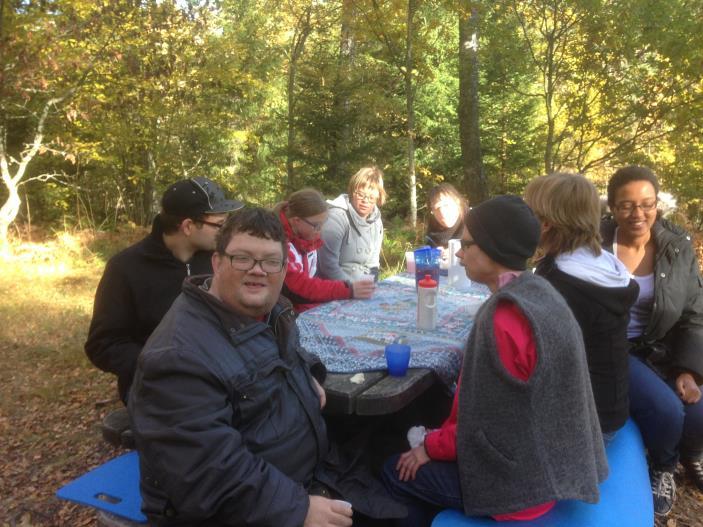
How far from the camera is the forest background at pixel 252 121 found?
4828mm

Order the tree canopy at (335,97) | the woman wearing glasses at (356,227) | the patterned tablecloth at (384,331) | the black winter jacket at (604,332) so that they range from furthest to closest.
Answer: the tree canopy at (335,97) < the woman wearing glasses at (356,227) < the patterned tablecloth at (384,331) < the black winter jacket at (604,332)

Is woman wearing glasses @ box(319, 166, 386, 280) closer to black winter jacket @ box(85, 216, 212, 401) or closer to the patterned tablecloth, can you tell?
the patterned tablecloth

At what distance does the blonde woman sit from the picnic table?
528 mm

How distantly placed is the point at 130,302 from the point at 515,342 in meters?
1.73

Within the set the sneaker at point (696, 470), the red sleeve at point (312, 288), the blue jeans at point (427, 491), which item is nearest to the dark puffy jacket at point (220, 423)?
the blue jeans at point (427, 491)

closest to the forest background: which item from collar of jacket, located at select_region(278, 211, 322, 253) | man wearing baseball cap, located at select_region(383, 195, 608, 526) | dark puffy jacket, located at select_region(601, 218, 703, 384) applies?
dark puffy jacket, located at select_region(601, 218, 703, 384)

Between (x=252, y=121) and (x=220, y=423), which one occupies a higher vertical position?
(x=252, y=121)

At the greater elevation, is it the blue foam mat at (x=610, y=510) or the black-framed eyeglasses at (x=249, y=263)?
the black-framed eyeglasses at (x=249, y=263)

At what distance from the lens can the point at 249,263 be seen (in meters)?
1.77

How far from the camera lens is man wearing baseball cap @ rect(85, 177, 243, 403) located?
246 centimetres

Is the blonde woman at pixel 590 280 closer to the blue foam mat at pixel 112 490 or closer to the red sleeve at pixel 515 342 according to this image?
the red sleeve at pixel 515 342

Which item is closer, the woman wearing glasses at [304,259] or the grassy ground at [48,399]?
the grassy ground at [48,399]

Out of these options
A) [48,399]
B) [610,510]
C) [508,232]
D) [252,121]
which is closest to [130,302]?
[508,232]

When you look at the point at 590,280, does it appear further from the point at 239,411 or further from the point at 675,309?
the point at 239,411
